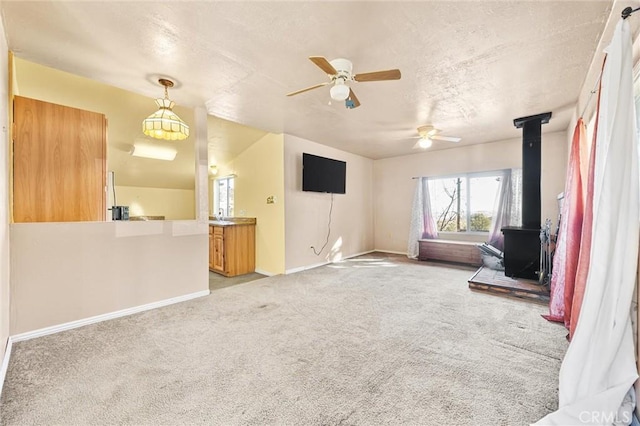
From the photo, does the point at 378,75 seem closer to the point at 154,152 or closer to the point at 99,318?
the point at 99,318

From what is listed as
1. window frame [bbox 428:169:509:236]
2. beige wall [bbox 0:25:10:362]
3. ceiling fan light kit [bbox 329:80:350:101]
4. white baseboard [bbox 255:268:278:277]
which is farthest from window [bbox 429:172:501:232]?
beige wall [bbox 0:25:10:362]

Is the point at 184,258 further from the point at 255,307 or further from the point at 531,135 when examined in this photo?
the point at 531,135

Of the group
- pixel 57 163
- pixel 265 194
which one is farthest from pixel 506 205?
pixel 57 163

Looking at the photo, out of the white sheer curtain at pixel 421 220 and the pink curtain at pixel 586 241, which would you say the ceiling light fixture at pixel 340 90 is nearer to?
the pink curtain at pixel 586 241

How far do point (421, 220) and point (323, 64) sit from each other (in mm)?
4795

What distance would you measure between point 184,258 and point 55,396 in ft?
6.11

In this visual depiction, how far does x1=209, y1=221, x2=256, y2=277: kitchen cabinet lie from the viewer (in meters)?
4.59

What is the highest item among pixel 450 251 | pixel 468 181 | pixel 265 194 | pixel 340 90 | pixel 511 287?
pixel 340 90

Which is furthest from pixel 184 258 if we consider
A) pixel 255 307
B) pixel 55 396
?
pixel 55 396

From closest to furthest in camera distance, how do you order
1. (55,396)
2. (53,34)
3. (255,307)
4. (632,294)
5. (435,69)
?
1. (632,294)
2. (55,396)
3. (53,34)
4. (435,69)
5. (255,307)

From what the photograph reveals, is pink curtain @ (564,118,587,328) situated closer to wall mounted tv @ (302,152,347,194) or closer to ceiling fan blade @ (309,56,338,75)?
ceiling fan blade @ (309,56,338,75)

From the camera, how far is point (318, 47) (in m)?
2.12

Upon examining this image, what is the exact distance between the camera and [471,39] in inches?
80.5

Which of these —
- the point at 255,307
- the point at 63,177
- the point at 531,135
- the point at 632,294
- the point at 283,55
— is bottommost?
the point at 255,307
